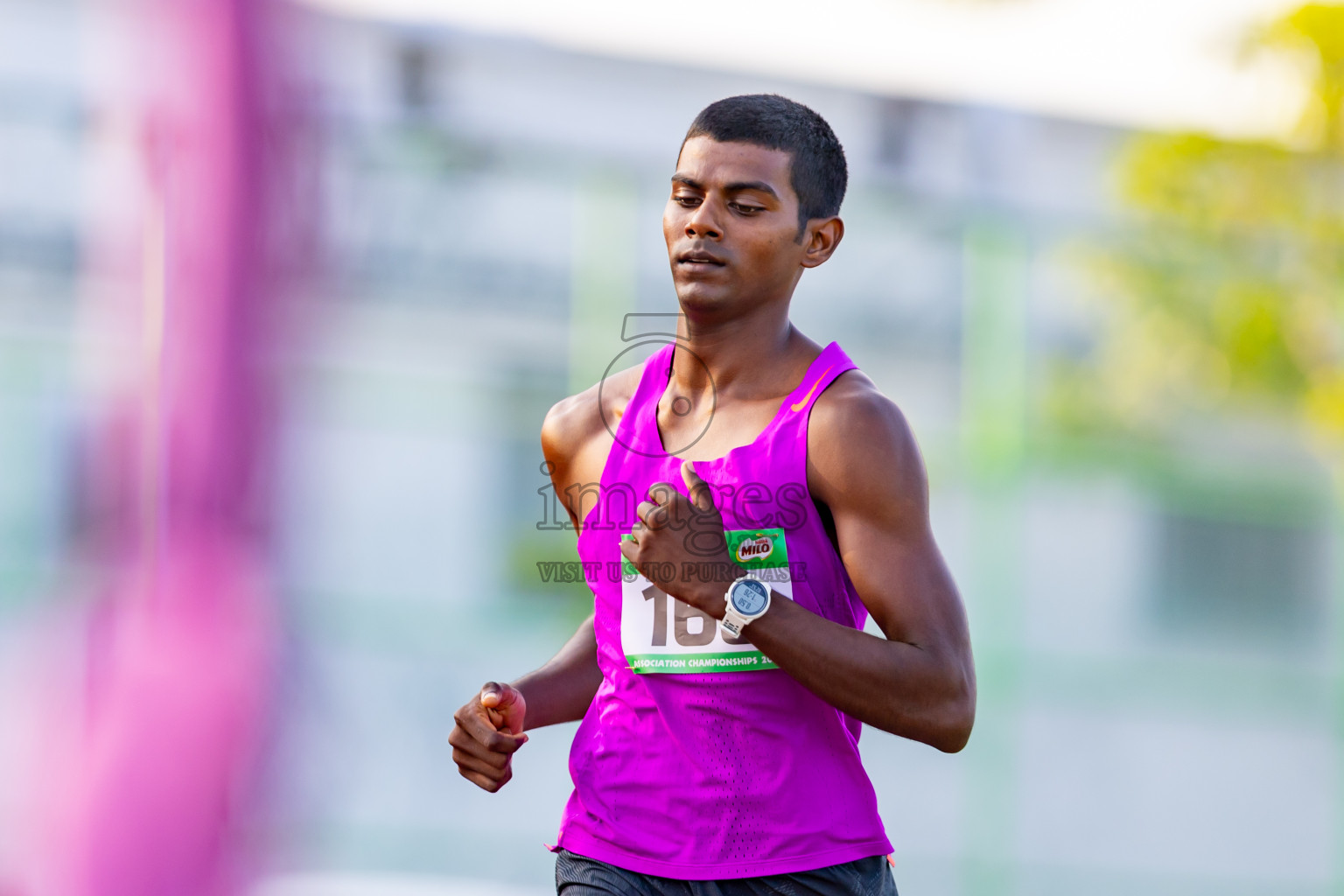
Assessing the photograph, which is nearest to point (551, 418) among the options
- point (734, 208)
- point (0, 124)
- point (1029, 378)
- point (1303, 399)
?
point (734, 208)

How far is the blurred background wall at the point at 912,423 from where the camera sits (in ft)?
21.4

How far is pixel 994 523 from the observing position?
713cm

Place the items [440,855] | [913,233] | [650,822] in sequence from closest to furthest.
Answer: [650,822], [440,855], [913,233]

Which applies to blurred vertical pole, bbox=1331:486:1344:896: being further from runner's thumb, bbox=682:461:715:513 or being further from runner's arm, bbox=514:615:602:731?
runner's thumb, bbox=682:461:715:513

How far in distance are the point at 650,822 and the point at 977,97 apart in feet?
18.9

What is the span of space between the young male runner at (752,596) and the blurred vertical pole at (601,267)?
4905 mm

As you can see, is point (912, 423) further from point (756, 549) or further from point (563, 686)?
point (756, 549)

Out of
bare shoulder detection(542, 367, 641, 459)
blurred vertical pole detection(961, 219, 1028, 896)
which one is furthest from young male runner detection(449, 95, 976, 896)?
blurred vertical pole detection(961, 219, 1028, 896)

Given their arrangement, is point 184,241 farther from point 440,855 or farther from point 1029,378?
point 1029,378

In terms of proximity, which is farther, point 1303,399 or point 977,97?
point 1303,399

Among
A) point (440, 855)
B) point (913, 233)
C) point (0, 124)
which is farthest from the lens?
point (913, 233)

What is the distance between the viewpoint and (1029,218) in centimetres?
738

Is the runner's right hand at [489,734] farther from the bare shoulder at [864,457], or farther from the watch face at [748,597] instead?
the bare shoulder at [864,457]

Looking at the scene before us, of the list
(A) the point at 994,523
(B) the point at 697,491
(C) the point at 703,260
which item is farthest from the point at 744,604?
(A) the point at 994,523
